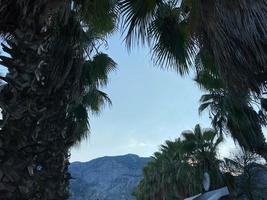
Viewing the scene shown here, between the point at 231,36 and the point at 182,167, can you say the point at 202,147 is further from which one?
the point at 231,36

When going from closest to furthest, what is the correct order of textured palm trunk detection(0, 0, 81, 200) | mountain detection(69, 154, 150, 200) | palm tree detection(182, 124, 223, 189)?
textured palm trunk detection(0, 0, 81, 200) → palm tree detection(182, 124, 223, 189) → mountain detection(69, 154, 150, 200)

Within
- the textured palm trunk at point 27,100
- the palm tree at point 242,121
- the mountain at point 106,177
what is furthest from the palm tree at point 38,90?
the mountain at point 106,177

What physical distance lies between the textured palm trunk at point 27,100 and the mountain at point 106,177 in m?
90.7

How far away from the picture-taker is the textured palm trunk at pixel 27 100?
5117mm

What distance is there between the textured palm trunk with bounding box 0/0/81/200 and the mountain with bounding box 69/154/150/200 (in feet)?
298

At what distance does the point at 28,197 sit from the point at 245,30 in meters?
3.51

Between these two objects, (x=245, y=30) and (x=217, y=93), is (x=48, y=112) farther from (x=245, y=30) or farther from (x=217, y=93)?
(x=217, y=93)

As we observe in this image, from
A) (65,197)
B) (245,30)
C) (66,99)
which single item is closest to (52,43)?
(66,99)

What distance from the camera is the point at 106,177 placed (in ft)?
388

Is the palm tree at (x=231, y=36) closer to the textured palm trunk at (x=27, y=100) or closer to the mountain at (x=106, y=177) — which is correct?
the textured palm trunk at (x=27, y=100)

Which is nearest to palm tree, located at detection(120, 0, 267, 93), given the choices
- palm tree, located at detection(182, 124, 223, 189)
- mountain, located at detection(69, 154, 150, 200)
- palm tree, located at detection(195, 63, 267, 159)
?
palm tree, located at detection(195, 63, 267, 159)

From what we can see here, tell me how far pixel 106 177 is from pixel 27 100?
115066mm

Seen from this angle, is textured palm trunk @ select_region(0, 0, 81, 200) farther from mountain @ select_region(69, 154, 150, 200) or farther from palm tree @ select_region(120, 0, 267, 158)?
mountain @ select_region(69, 154, 150, 200)

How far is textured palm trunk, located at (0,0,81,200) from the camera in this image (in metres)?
5.12
